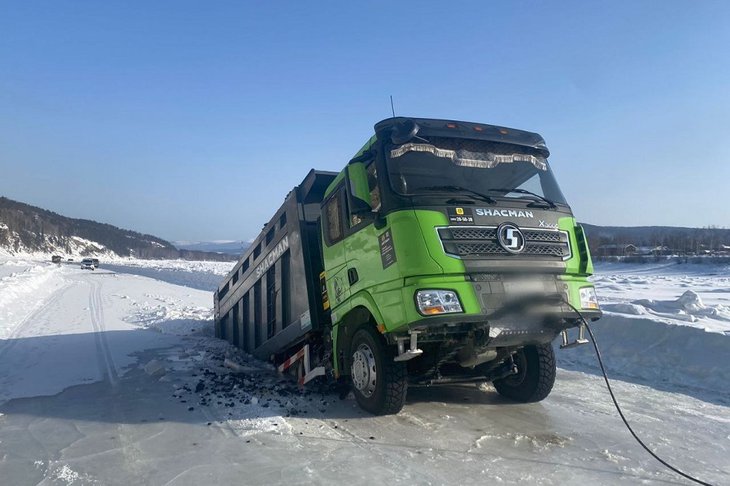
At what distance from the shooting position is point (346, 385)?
6.02 metres

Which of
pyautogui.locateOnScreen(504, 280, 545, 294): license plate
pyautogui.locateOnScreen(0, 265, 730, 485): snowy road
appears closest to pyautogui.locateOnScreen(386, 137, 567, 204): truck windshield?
pyautogui.locateOnScreen(504, 280, 545, 294): license plate

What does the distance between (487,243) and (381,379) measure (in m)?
1.61

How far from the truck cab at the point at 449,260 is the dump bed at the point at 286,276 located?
76cm

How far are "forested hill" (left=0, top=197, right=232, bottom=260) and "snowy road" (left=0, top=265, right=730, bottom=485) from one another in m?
117

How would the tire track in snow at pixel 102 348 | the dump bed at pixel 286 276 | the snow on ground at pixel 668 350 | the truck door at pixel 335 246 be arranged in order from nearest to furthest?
the truck door at pixel 335 246
the dump bed at pixel 286 276
the snow on ground at pixel 668 350
the tire track in snow at pixel 102 348

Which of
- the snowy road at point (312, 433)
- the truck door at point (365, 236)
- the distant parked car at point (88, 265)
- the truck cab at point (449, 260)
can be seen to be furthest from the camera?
the distant parked car at point (88, 265)

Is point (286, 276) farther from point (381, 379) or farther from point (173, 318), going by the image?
point (173, 318)

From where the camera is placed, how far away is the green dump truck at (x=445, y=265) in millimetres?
4309

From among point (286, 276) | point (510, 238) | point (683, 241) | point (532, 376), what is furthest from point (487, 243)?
point (683, 241)

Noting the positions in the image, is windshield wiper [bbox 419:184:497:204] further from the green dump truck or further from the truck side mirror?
the truck side mirror

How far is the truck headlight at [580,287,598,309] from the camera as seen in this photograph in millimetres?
4871

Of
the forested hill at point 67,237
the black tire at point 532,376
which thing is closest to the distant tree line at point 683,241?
the black tire at point 532,376

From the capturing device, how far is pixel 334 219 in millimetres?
5625

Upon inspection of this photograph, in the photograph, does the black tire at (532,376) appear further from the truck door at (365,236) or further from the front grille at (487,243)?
the truck door at (365,236)
